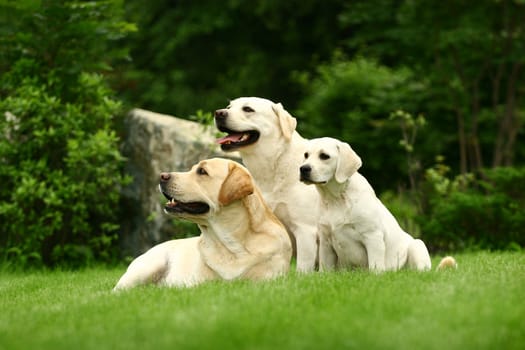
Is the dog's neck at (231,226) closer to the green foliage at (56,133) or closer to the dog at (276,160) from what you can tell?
the dog at (276,160)

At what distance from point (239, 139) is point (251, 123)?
201 mm

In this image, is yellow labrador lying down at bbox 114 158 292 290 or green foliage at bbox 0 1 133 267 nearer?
yellow labrador lying down at bbox 114 158 292 290

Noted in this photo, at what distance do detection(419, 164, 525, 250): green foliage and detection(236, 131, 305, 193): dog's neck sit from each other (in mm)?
4050

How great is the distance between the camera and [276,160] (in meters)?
7.70

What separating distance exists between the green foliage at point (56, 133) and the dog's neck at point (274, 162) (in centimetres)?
351

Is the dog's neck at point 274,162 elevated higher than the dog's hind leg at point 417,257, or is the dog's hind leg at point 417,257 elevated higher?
the dog's neck at point 274,162

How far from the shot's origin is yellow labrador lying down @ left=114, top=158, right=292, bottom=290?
6609mm

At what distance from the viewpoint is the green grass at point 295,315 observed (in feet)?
14.2

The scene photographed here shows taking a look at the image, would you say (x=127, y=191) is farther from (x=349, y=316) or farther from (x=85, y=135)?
(x=349, y=316)

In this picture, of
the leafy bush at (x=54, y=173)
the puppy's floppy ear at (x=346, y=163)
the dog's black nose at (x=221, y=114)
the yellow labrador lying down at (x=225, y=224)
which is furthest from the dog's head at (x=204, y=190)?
the leafy bush at (x=54, y=173)

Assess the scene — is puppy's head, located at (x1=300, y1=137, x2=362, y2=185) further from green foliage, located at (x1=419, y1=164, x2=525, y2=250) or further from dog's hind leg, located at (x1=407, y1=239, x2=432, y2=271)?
green foliage, located at (x1=419, y1=164, x2=525, y2=250)

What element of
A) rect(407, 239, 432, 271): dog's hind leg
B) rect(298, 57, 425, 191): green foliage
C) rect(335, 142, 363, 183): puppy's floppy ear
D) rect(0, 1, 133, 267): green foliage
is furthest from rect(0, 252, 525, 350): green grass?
rect(298, 57, 425, 191): green foliage

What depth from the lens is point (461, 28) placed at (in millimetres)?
15445

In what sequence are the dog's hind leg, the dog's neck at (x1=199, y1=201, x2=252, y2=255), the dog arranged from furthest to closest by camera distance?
the dog
the dog's hind leg
the dog's neck at (x1=199, y1=201, x2=252, y2=255)
